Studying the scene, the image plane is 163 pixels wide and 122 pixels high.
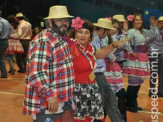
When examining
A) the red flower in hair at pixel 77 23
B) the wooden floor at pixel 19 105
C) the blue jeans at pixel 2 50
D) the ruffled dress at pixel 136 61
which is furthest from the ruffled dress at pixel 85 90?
the blue jeans at pixel 2 50

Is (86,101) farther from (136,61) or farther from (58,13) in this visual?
(136,61)

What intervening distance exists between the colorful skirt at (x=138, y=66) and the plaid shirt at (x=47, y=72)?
2722 millimetres

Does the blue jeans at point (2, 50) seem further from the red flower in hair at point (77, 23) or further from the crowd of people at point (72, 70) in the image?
the red flower in hair at point (77, 23)

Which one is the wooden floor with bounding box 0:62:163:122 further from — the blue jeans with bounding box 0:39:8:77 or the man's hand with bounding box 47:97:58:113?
the man's hand with bounding box 47:97:58:113

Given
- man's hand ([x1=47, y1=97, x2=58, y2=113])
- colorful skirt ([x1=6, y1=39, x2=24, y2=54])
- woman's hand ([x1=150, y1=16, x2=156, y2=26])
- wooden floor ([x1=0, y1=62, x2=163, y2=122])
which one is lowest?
wooden floor ([x1=0, y1=62, x2=163, y2=122])

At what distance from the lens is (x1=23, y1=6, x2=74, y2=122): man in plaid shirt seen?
2.19 m

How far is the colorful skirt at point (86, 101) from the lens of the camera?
9.52ft

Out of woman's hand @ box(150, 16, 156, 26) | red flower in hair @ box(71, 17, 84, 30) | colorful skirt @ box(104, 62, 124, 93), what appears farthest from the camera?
woman's hand @ box(150, 16, 156, 26)

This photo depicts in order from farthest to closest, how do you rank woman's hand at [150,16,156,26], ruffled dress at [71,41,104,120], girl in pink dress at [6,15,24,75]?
1. girl in pink dress at [6,15,24,75]
2. woman's hand at [150,16,156,26]
3. ruffled dress at [71,41,104,120]

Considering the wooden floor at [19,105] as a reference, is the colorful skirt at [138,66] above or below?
above

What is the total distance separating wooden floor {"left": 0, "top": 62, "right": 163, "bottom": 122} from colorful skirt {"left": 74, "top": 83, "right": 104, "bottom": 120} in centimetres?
163

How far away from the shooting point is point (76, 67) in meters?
2.83

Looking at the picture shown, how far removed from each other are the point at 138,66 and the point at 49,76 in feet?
9.45

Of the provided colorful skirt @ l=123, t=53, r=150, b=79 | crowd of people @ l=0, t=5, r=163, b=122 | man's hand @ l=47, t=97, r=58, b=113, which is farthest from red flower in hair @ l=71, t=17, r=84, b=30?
colorful skirt @ l=123, t=53, r=150, b=79
